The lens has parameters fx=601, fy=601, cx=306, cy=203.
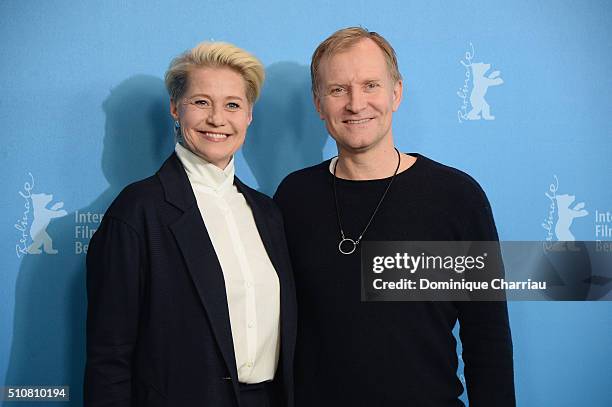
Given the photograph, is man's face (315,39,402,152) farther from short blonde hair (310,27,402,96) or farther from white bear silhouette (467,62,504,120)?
white bear silhouette (467,62,504,120)

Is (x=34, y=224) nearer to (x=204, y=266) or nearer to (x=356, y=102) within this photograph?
(x=204, y=266)

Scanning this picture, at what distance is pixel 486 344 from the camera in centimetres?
138

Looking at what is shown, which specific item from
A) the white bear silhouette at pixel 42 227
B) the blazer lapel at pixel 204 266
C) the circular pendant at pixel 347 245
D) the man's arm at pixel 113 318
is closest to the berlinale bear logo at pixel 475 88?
the circular pendant at pixel 347 245

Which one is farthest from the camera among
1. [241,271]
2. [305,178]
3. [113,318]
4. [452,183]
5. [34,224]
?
[34,224]

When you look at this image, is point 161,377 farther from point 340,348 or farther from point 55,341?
point 55,341

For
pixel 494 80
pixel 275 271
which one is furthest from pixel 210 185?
pixel 494 80

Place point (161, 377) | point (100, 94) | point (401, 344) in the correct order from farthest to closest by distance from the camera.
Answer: point (100, 94) < point (401, 344) < point (161, 377)

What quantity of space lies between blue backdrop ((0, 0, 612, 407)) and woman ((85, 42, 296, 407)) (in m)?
0.39

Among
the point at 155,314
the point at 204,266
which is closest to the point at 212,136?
the point at 204,266

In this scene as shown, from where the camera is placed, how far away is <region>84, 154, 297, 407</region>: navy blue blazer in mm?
1195

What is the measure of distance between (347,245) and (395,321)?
204mm

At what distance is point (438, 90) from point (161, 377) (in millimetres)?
1131

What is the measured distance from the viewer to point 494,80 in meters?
1.80

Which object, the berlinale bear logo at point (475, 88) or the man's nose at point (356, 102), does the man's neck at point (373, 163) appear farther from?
the berlinale bear logo at point (475, 88)
